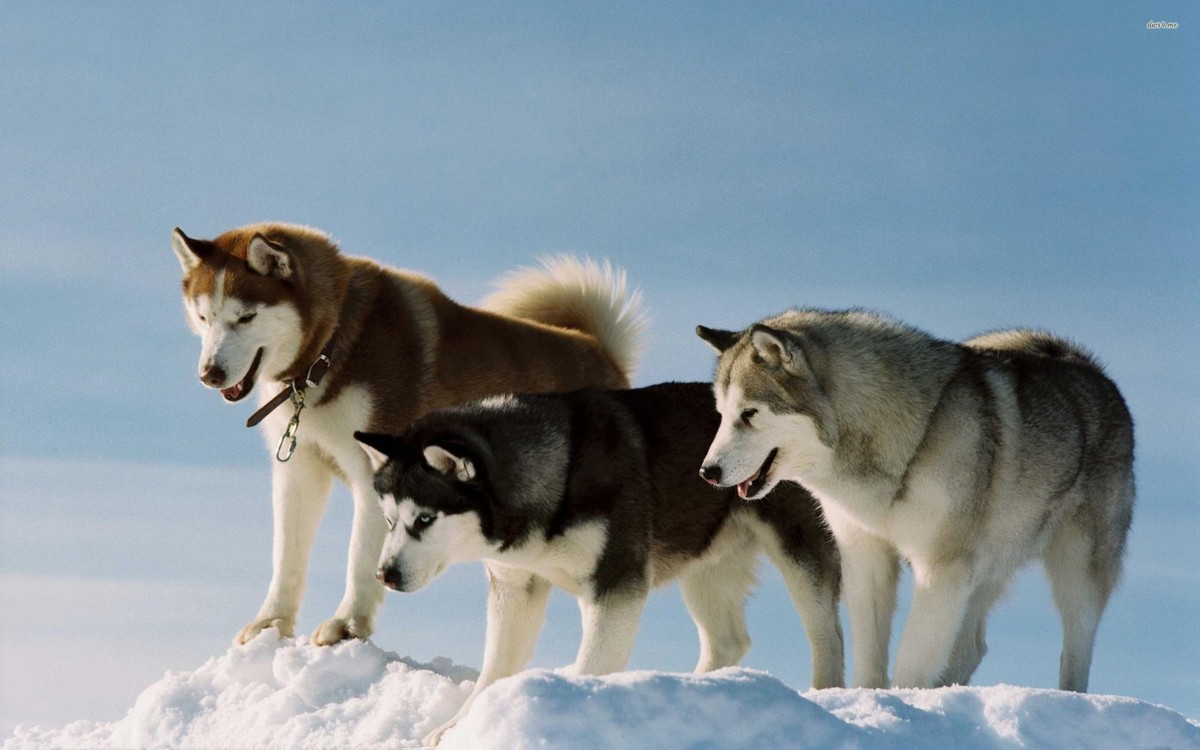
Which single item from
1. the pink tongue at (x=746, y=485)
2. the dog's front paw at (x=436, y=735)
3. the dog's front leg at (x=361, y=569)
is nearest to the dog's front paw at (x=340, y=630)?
the dog's front leg at (x=361, y=569)

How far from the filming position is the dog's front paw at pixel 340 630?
341 inches

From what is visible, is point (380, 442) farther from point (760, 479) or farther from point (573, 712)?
point (573, 712)

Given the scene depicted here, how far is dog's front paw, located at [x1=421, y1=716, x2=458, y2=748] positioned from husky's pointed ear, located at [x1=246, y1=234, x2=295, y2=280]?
10.4 ft

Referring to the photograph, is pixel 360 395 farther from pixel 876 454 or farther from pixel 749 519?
pixel 876 454

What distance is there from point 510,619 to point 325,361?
2.17m

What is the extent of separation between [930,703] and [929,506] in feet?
4.09

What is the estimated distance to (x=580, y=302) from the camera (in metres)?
11.0

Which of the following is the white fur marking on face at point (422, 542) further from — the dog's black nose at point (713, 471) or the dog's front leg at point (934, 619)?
the dog's front leg at point (934, 619)

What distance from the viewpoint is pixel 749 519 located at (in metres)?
8.60

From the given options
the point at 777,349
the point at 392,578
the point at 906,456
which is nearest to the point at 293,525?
the point at 392,578

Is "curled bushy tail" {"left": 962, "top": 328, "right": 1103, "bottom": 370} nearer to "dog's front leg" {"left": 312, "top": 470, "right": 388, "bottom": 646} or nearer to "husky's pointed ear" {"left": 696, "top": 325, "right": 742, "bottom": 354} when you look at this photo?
"husky's pointed ear" {"left": 696, "top": 325, "right": 742, "bottom": 354}

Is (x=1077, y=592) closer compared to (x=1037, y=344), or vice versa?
(x=1077, y=592)

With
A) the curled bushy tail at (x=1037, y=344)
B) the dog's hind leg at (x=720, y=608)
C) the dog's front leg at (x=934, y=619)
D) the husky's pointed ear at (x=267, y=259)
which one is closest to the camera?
the dog's front leg at (x=934, y=619)

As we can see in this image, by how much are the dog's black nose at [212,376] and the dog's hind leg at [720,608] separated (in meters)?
3.34
